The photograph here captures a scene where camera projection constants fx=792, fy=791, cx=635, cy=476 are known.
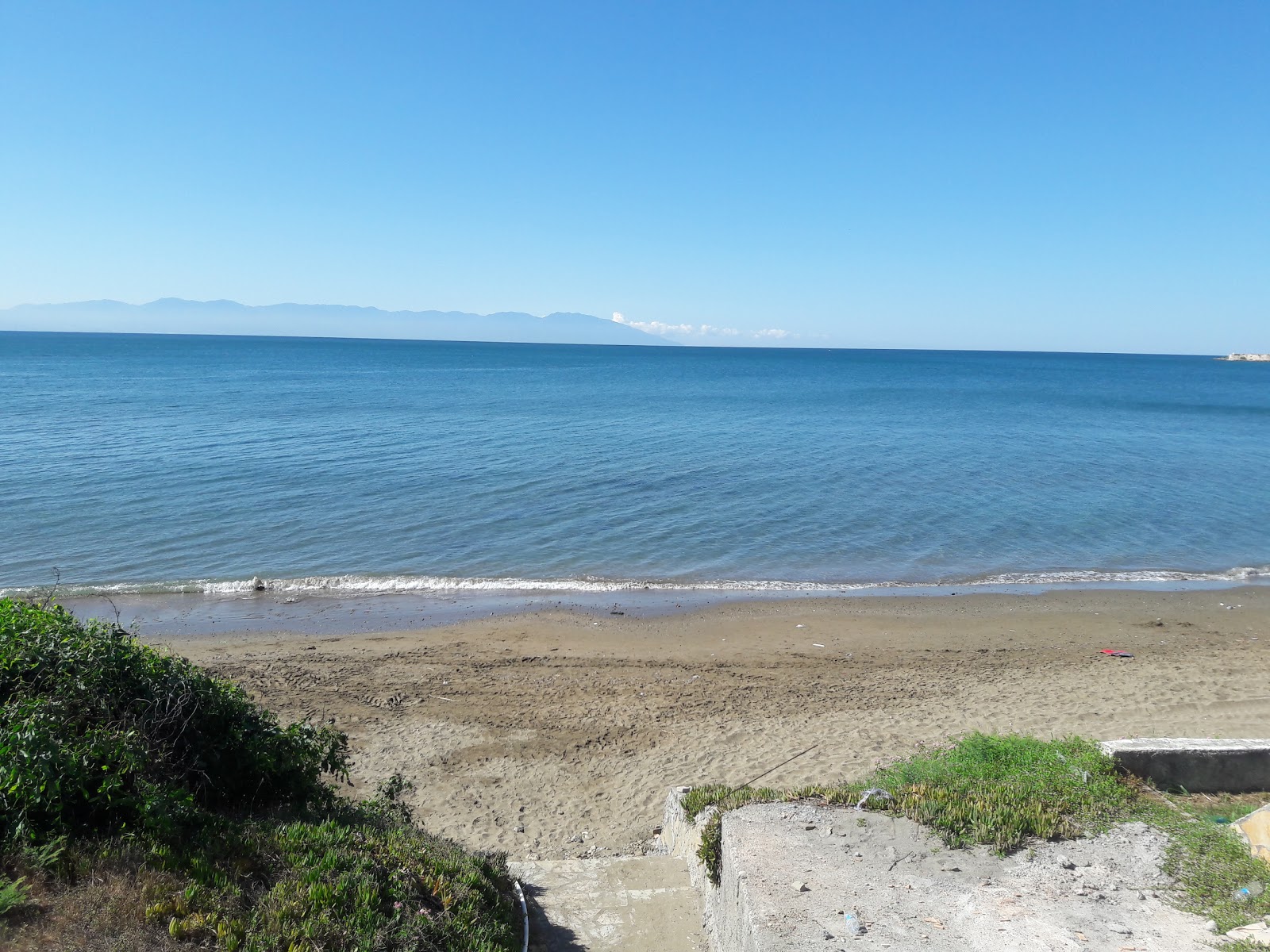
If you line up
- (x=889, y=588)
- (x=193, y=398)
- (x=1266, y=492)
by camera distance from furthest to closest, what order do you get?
(x=193, y=398), (x=1266, y=492), (x=889, y=588)

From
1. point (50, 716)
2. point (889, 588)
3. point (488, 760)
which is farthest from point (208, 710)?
point (889, 588)

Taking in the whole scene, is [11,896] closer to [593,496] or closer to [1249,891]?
[1249,891]

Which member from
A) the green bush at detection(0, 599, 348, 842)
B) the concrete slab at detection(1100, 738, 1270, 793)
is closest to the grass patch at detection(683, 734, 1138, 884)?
the concrete slab at detection(1100, 738, 1270, 793)

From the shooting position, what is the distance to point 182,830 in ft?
16.7

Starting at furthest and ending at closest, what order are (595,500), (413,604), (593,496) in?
(593,496), (595,500), (413,604)

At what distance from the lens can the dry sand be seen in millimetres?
10328

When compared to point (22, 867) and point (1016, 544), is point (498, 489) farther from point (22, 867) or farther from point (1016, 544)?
point (22, 867)

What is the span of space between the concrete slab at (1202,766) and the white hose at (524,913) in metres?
5.81

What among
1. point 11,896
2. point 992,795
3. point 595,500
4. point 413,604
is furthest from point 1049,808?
point 595,500

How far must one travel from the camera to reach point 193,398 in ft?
178

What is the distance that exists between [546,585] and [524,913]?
1291 cm

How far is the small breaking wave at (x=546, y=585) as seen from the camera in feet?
59.3

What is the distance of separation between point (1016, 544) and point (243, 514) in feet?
73.0

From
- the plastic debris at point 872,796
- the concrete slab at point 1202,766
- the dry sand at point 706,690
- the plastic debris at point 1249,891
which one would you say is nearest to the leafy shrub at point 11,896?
the dry sand at point 706,690
